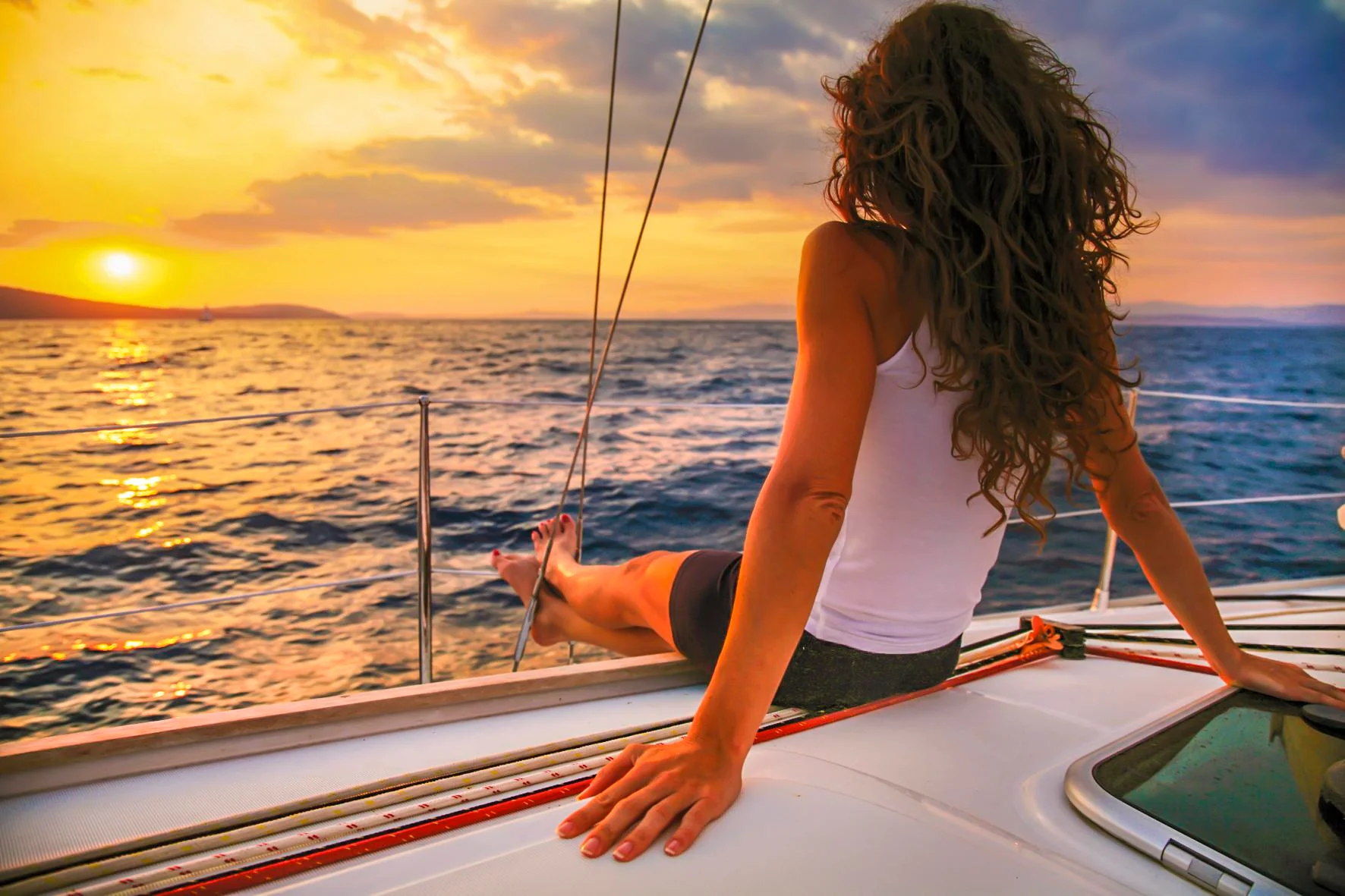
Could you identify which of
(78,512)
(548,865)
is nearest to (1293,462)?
(548,865)

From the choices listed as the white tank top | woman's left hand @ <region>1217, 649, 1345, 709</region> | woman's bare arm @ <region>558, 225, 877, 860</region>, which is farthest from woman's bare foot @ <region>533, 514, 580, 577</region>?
woman's left hand @ <region>1217, 649, 1345, 709</region>

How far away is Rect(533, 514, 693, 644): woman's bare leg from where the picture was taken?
1.16m

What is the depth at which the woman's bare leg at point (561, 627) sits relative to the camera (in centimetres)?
137

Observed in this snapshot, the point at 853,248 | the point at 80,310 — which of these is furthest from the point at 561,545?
the point at 80,310

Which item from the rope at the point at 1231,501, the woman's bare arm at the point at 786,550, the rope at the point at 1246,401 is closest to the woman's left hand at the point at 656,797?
the woman's bare arm at the point at 786,550

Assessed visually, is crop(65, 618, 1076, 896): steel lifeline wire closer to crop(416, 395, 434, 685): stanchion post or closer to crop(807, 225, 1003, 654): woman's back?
crop(807, 225, 1003, 654): woman's back

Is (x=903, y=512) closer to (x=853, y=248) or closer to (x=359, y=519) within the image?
(x=853, y=248)

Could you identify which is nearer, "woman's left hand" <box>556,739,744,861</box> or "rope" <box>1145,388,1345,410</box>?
"woman's left hand" <box>556,739,744,861</box>

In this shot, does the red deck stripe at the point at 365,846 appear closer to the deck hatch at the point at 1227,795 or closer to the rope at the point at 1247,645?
the deck hatch at the point at 1227,795

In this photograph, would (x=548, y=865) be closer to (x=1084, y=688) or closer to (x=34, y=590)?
(x=1084, y=688)

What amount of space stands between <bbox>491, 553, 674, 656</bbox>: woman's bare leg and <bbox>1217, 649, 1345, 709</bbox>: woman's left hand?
72 cm

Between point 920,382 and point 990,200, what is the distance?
0.18 metres

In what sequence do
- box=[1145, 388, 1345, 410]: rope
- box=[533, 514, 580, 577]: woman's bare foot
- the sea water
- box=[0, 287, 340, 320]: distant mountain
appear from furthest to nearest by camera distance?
box=[0, 287, 340, 320]: distant mountain → the sea water → box=[533, 514, 580, 577]: woman's bare foot → box=[1145, 388, 1345, 410]: rope

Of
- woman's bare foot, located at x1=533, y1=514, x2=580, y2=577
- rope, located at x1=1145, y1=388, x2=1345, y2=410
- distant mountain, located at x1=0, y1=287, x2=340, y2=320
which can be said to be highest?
distant mountain, located at x1=0, y1=287, x2=340, y2=320
